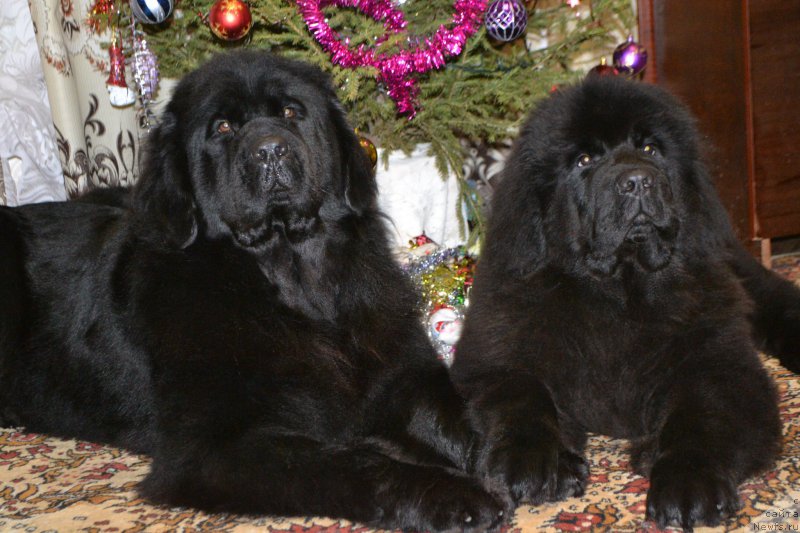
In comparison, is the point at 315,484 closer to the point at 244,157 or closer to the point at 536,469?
the point at 536,469

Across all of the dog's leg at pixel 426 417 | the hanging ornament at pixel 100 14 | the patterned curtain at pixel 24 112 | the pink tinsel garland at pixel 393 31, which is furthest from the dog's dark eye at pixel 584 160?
the patterned curtain at pixel 24 112

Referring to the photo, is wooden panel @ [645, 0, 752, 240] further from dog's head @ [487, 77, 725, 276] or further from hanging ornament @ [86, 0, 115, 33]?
hanging ornament @ [86, 0, 115, 33]

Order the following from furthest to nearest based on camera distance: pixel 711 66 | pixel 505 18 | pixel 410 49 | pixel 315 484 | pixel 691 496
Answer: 1. pixel 711 66
2. pixel 410 49
3. pixel 505 18
4. pixel 315 484
5. pixel 691 496

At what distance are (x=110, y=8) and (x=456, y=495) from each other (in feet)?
8.25

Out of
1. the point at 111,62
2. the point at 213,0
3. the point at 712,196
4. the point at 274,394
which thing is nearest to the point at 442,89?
the point at 213,0

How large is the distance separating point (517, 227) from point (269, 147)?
0.72 metres

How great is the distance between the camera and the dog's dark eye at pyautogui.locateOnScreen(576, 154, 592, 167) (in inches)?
87.6

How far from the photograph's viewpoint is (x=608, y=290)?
2.20 metres

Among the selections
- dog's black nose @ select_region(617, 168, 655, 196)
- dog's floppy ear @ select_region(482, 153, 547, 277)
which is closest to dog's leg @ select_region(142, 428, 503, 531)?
dog's floppy ear @ select_region(482, 153, 547, 277)

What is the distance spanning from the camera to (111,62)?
3303 mm

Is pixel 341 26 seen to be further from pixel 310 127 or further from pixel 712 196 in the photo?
pixel 712 196

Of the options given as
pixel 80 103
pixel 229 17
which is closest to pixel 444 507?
pixel 229 17

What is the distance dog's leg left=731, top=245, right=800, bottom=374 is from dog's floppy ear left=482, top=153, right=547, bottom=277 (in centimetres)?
85

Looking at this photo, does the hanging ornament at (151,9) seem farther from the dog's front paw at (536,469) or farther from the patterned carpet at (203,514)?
the dog's front paw at (536,469)
